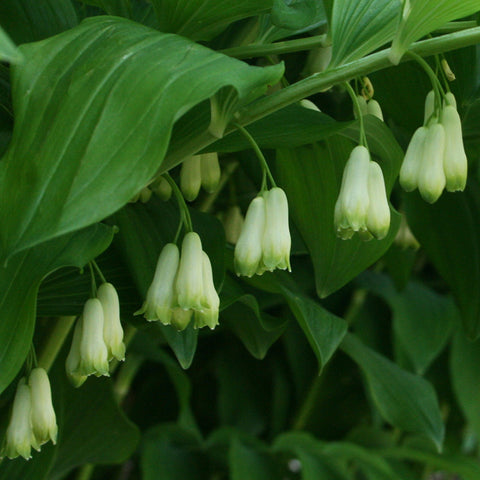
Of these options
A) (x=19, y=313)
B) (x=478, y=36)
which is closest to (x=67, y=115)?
(x=19, y=313)

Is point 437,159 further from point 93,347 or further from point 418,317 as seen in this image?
point 418,317

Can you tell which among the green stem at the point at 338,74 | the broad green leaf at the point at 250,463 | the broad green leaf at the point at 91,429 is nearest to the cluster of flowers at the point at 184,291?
the green stem at the point at 338,74

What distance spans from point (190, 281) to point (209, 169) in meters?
0.18

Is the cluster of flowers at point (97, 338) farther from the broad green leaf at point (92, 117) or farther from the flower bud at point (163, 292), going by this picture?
the broad green leaf at point (92, 117)

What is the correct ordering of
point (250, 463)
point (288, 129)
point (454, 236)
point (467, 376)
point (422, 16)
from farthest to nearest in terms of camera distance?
point (467, 376) < point (250, 463) < point (454, 236) < point (288, 129) < point (422, 16)

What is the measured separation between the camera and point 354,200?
69 cm

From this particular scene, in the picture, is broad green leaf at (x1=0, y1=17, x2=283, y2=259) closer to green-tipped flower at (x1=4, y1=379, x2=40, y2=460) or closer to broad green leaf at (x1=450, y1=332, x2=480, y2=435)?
green-tipped flower at (x1=4, y1=379, x2=40, y2=460)

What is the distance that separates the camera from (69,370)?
2.46 ft

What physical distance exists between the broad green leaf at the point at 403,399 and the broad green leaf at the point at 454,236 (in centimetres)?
15

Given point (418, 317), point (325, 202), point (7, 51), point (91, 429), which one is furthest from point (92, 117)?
point (418, 317)

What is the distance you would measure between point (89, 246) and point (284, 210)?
18 centimetres

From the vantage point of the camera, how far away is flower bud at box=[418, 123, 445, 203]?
690mm

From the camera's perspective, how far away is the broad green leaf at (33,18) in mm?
797

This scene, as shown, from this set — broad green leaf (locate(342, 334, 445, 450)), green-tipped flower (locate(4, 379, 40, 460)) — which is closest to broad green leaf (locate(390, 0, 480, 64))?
green-tipped flower (locate(4, 379, 40, 460))
